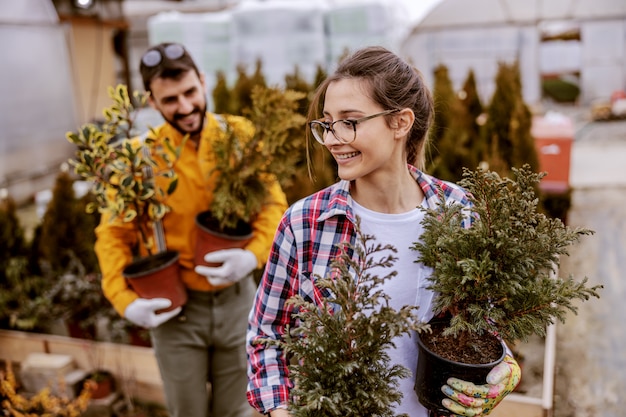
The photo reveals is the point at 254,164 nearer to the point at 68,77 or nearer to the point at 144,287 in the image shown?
the point at 144,287

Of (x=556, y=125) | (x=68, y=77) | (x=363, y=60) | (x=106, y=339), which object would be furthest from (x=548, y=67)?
(x=363, y=60)

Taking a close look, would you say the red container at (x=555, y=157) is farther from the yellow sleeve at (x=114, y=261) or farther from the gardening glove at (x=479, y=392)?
the gardening glove at (x=479, y=392)

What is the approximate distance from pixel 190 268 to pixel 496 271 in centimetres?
130

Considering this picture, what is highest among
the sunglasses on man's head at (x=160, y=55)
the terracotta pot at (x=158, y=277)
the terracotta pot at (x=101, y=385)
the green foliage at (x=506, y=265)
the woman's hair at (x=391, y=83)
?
the sunglasses on man's head at (x=160, y=55)

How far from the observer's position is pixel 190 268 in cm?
200

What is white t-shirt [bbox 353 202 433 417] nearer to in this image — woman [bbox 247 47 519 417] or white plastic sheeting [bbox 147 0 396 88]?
woman [bbox 247 47 519 417]

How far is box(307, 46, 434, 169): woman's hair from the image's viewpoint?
1.17m

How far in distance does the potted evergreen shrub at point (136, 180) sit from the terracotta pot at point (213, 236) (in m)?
0.10

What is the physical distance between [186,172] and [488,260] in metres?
1.29

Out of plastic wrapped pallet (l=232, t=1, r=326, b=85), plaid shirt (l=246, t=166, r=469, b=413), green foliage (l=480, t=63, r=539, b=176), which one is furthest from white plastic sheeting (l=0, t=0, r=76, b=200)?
plaid shirt (l=246, t=166, r=469, b=413)

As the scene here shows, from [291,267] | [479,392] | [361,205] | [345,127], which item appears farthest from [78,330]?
[479,392]

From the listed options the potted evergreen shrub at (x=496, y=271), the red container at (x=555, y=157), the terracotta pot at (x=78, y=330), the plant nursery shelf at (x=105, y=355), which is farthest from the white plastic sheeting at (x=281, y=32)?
the potted evergreen shrub at (x=496, y=271)

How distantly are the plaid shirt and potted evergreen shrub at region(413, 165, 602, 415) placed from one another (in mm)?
227

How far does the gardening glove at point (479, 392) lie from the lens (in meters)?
1.04
